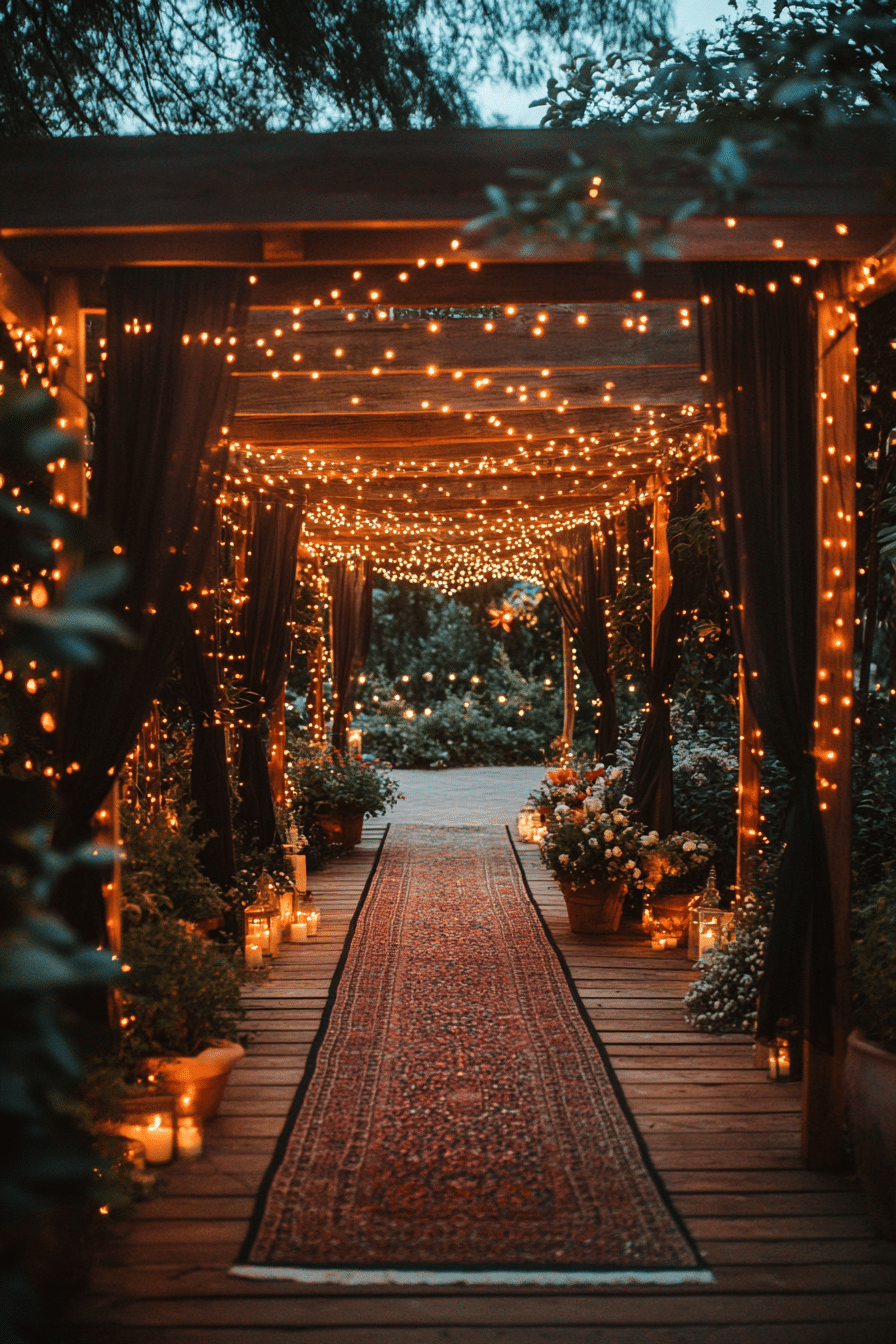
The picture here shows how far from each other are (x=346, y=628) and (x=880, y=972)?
760 cm

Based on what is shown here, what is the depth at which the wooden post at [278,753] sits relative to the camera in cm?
680

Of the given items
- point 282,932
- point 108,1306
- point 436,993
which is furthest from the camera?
point 282,932

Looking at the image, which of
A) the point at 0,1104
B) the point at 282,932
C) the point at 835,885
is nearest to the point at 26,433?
the point at 0,1104

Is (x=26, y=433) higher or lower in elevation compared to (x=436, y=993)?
higher

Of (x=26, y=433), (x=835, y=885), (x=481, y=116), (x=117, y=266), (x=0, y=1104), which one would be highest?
(x=481, y=116)

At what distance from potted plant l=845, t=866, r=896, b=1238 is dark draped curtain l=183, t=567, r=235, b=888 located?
2967mm

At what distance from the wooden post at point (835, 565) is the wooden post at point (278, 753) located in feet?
14.7

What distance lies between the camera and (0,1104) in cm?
92

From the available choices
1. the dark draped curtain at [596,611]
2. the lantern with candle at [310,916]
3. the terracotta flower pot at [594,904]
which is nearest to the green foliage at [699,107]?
the dark draped curtain at [596,611]

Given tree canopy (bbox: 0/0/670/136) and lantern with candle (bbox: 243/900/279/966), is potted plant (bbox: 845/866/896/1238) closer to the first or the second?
lantern with candle (bbox: 243/900/279/966)

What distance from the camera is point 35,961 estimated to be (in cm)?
96

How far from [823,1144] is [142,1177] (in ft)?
6.55

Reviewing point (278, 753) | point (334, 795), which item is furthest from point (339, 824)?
point (278, 753)

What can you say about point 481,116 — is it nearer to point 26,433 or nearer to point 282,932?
point 26,433
